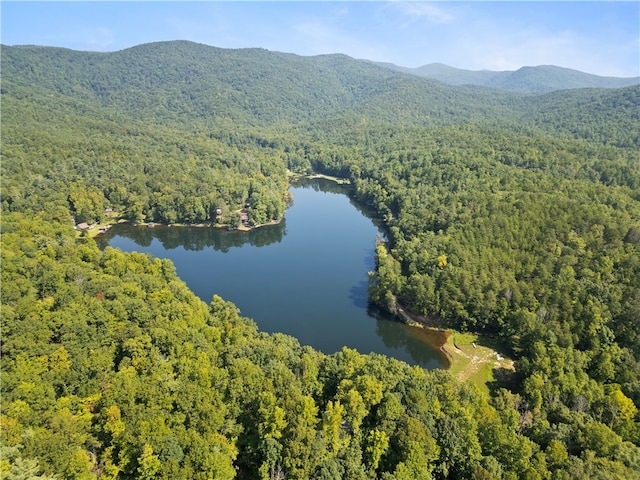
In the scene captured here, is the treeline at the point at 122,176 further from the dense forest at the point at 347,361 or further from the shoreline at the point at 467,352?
the shoreline at the point at 467,352

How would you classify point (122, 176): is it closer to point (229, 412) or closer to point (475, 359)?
point (229, 412)

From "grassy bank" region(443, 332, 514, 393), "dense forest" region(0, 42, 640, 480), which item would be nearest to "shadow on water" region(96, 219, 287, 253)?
"dense forest" region(0, 42, 640, 480)

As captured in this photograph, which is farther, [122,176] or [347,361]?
[122,176]

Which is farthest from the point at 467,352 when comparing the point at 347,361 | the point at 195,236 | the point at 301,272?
the point at 195,236

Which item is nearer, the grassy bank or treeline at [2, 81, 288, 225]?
the grassy bank

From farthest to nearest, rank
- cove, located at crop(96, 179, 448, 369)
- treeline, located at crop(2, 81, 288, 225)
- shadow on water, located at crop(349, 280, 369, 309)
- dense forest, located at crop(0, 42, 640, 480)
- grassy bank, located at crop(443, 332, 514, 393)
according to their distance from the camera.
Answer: treeline, located at crop(2, 81, 288, 225) < shadow on water, located at crop(349, 280, 369, 309) < cove, located at crop(96, 179, 448, 369) < grassy bank, located at crop(443, 332, 514, 393) < dense forest, located at crop(0, 42, 640, 480)

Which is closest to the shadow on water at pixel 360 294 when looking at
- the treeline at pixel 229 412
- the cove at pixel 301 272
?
the cove at pixel 301 272

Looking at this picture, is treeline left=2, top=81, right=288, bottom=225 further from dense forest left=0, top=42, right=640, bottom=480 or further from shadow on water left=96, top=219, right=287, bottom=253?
shadow on water left=96, top=219, right=287, bottom=253

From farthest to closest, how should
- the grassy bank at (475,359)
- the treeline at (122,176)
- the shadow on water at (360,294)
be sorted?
the treeline at (122,176) < the shadow on water at (360,294) < the grassy bank at (475,359)
